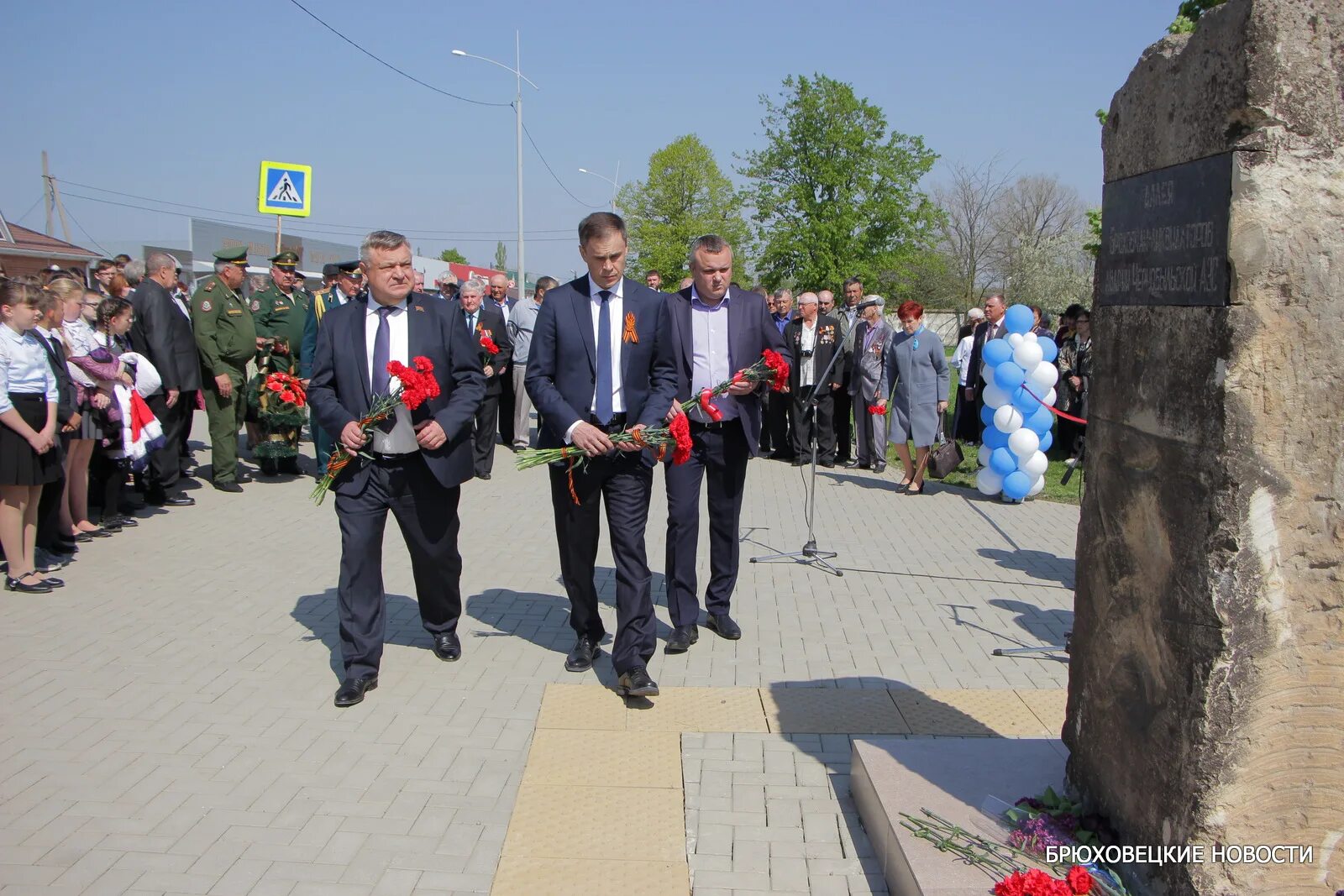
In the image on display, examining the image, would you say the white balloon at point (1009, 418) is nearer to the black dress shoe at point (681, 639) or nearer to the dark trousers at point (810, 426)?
the dark trousers at point (810, 426)

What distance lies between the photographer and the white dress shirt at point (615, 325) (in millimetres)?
5137

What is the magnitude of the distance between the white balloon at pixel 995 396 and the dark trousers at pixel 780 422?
3.58 metres

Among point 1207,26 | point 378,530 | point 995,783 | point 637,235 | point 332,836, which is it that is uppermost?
point 637,235

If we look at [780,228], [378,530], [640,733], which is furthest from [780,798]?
[780,228]

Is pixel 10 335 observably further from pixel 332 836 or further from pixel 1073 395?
pixel 1073 395

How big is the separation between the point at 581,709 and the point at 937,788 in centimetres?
195

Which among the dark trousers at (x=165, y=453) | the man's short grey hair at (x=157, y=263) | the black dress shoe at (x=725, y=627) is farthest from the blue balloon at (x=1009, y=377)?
the man's short grey hair at (x=157, y=263)

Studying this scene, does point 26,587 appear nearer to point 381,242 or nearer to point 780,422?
point 381,242

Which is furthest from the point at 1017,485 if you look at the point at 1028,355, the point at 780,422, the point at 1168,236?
the point at 1168,236

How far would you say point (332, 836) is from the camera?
149 inches

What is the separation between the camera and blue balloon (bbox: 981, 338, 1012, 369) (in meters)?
10.3

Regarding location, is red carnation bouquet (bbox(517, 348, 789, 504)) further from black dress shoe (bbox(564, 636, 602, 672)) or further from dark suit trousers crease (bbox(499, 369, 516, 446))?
dark suit trousers crease (bbox(499, 369, 516, 446))

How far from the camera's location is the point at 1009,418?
10203mm

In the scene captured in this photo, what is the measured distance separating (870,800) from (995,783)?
464 mm
